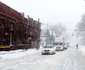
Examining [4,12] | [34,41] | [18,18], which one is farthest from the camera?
[34,41]

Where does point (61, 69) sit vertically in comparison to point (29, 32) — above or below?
below

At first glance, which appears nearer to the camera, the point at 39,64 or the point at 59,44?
the point at 39,64

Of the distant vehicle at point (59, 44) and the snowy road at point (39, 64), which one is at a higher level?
the distant vehicle at point (59, 44)

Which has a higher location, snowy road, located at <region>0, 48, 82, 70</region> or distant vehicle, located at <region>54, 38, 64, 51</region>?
distant vehicle, located at <region>54, 38, 64, 51</region>

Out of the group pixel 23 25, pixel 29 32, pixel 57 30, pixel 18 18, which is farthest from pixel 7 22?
pixel 57 30

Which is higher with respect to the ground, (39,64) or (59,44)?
(59,44)

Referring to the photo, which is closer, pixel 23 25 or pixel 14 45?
pixel 14 45

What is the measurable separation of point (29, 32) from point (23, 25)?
6482mm

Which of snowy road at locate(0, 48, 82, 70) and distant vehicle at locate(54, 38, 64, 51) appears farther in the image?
distant vehicle at locate(54, 38, 64, 51)

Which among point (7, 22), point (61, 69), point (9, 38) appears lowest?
point (61, 69)

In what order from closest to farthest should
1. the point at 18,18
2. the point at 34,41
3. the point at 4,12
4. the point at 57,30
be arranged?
the point at 4,12 < the point at 18,18 < the point at 34,41 < the point at 57,30

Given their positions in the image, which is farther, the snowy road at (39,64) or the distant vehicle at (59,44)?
the distant vehicle at (59,44)

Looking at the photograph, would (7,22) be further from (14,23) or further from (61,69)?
(61,69)

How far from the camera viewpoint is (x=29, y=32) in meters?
59.2
